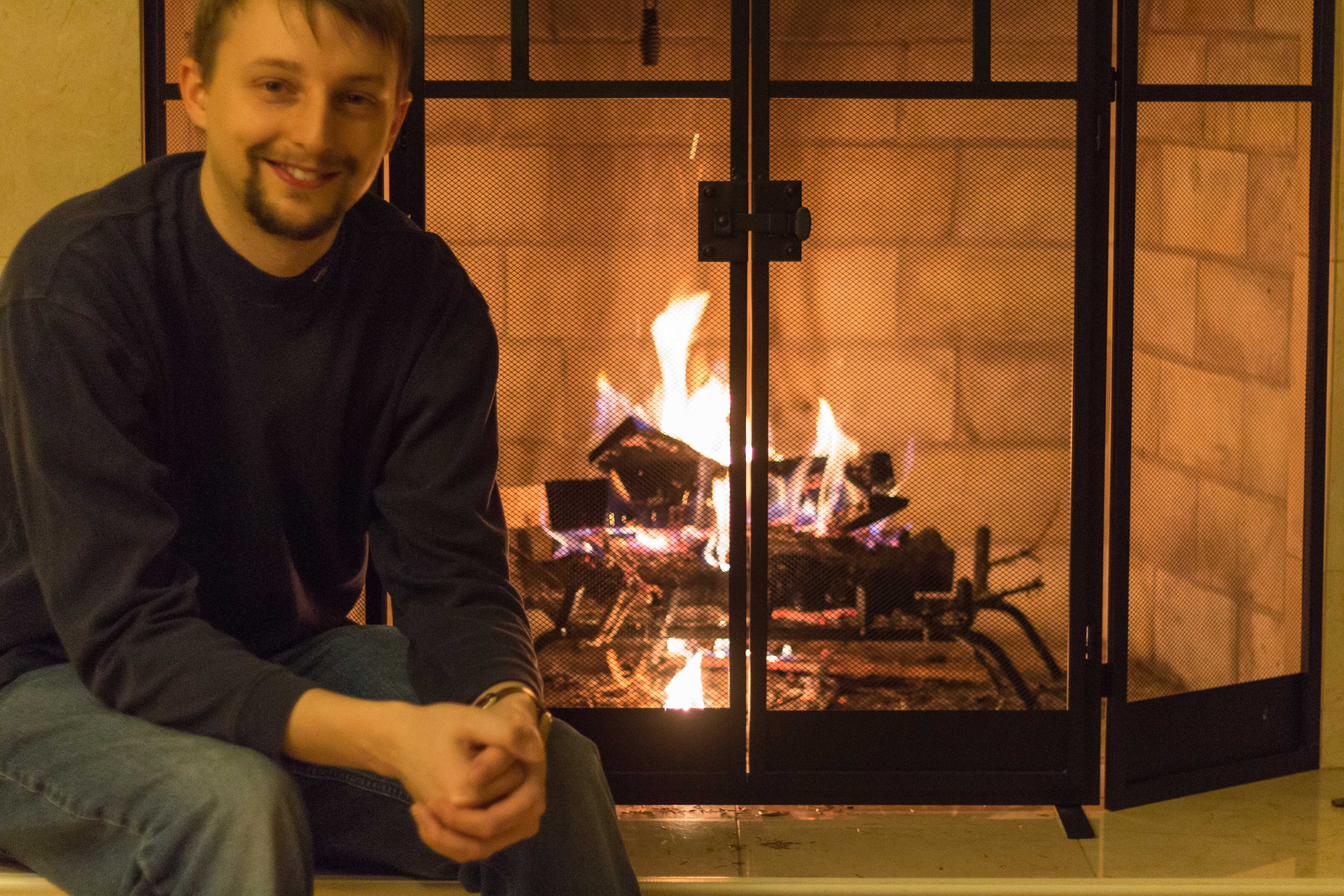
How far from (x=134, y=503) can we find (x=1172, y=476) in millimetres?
1671

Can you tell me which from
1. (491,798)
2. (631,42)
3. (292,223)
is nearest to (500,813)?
(491,798)

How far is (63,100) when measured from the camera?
2242mm

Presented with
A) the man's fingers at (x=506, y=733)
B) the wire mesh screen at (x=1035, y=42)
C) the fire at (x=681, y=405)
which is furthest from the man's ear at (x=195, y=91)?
the wire mesh screen at (x=1035, y=42)

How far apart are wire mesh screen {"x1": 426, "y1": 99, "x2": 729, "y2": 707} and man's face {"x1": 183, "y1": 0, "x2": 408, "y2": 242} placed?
0.70m

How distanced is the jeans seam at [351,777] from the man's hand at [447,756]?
10cm

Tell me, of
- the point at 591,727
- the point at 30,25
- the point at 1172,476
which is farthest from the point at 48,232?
the point at 1172,476

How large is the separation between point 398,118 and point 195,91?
8.6 inches

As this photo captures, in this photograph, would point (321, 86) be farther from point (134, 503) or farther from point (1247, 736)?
point (1247, 736)

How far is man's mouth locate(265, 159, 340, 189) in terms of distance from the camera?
1.53 meters

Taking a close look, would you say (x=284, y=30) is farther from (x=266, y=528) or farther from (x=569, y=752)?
(x=569, y=752)

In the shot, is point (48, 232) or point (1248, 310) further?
point (1248, 310)

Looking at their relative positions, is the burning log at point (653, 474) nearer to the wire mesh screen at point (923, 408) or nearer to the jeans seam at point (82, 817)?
the wire mesh screen at point (923, 408)

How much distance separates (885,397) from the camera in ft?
7.64

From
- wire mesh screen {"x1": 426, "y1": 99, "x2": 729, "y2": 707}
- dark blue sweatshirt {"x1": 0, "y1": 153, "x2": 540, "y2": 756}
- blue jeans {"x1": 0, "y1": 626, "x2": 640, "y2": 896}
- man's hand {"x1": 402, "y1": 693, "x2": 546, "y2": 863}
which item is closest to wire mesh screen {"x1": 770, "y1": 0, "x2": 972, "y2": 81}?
wire mesh screen {"x1": 426, "y1": 99, "x2": 729, "y2": 707}
